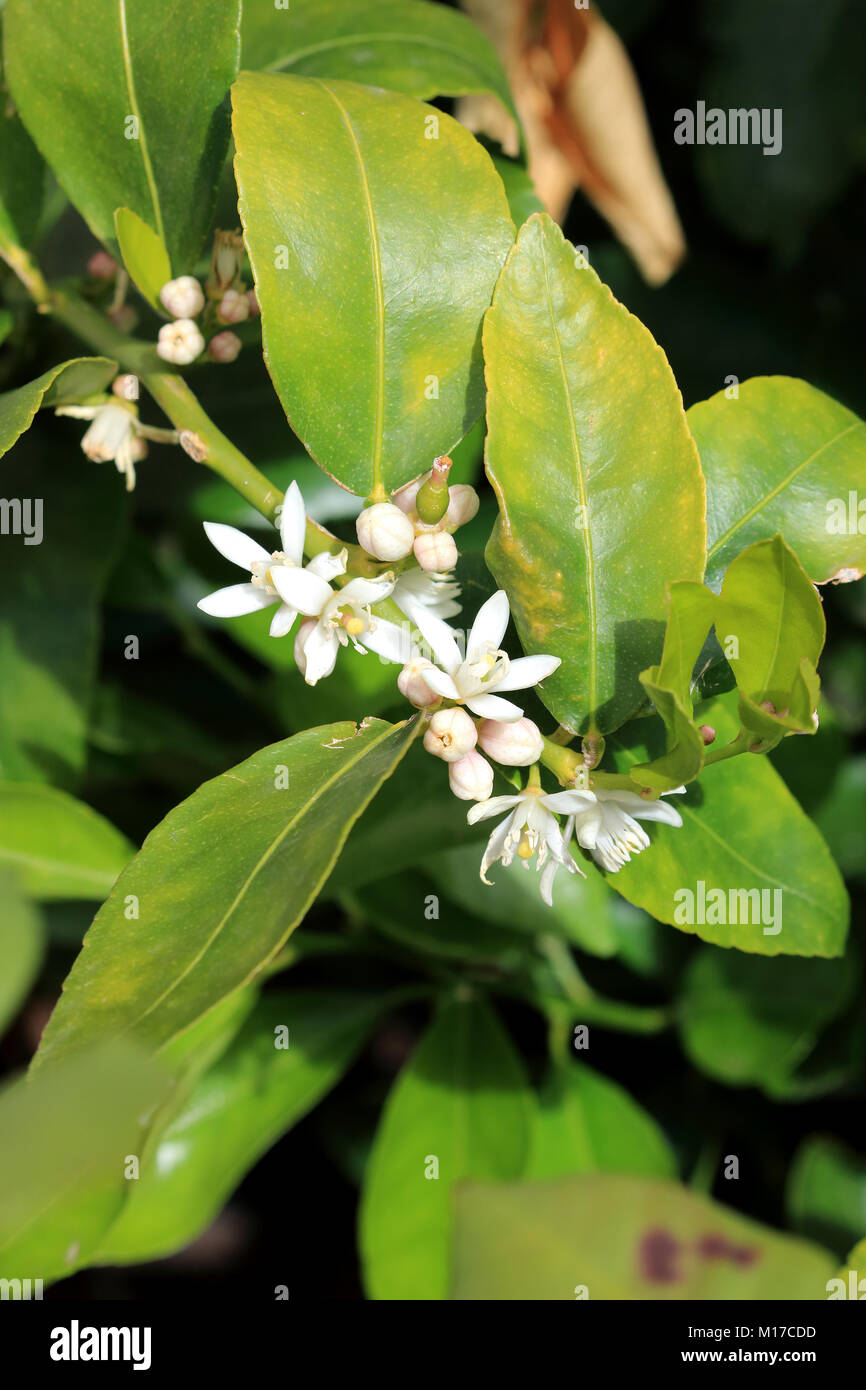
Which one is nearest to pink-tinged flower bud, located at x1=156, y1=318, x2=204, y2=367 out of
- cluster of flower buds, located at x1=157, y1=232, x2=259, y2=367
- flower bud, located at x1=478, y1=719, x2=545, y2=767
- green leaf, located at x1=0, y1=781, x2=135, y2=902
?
cluster of flower buds, located at x1=157, y1=232, x2=259, y2=367

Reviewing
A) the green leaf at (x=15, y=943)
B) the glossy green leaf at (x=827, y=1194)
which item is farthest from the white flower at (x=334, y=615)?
the glossy green leaf at (x=827, y=1194)

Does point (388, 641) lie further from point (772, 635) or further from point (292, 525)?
point (772, 635)

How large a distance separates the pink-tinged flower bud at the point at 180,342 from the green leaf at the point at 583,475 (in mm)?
206

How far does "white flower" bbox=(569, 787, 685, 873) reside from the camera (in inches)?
25.0

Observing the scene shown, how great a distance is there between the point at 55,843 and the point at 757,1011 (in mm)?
809

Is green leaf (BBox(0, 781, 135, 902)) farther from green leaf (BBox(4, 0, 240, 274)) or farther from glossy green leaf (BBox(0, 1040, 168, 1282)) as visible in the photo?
glossy green leaf (BBox(0, 1040, 168, 1282))

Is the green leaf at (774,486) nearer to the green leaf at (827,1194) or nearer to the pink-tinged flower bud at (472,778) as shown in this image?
the pink-tinged flower bud at (472,778)

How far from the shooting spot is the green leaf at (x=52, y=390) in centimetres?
61

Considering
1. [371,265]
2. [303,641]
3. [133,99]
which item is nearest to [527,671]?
[303,641]

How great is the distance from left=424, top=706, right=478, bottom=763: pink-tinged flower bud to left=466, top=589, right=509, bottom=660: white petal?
0.12 feet

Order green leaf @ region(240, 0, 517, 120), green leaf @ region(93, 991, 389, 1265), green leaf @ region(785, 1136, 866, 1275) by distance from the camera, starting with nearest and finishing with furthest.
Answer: green leaf @ region(240, 0, 517, 120), green leaf @ region(93, 991, 389, 1265), green leaf @ region(785, 1136, 866, 1275)

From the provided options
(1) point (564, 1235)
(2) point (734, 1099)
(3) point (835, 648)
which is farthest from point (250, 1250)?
(1) point (564, 1235)

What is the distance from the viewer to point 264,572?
66cm

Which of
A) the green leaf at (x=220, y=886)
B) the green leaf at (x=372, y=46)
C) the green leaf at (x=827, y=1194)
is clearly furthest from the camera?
the green leaf at (x=827, y=1194)
